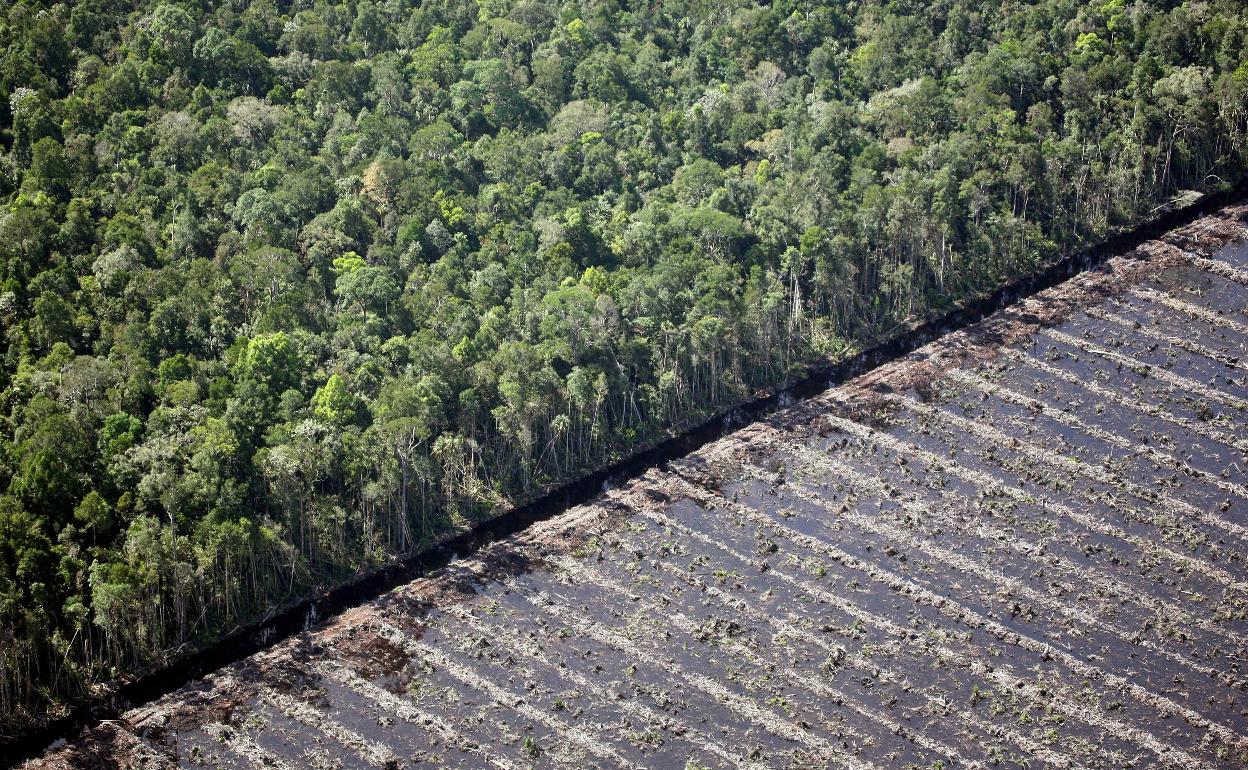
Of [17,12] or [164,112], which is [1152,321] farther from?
[17,12]

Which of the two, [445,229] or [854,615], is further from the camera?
[445,229]

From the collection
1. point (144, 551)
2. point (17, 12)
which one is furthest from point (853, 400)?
point (17, 12)

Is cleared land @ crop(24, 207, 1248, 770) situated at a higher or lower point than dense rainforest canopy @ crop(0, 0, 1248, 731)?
lower

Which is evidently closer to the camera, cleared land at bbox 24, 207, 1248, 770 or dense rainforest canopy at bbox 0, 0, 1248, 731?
cleared land at bbox 24, 207, 1248, 770

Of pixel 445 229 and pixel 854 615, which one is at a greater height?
pixel 445 229
